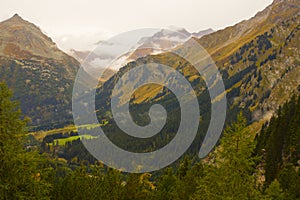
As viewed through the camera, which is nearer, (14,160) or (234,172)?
(14,160)

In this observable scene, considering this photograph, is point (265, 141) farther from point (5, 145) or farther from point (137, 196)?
point (5, 145)

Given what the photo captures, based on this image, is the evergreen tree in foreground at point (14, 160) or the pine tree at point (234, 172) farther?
the pine tree at point (234, 172)

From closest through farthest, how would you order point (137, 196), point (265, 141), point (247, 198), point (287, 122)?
point (247, 198)
point (137, 196)
point (287, 122)
point (265, 141)

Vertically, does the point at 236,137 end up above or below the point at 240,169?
above

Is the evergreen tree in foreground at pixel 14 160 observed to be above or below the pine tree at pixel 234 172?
above

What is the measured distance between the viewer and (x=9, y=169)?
61.5 feet

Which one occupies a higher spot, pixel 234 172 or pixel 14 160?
pixel 14 160

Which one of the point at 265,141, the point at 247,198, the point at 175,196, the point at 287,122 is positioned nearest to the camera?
the point at 247,198

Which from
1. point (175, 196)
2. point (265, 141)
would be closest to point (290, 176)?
point (175, 196)

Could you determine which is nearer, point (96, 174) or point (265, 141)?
point (96, 174)

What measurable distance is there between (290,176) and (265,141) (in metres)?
35.4

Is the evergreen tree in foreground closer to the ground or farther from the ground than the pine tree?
farther from the ground

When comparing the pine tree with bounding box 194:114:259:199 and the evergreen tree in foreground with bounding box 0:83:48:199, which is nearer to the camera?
the evergreen tree in foreground with bounding box 0:83:48:199

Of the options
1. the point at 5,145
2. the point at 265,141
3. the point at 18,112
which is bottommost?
the point at 265,141
